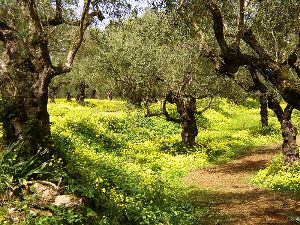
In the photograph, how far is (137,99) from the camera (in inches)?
1593

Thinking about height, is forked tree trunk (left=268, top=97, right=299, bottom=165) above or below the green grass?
above

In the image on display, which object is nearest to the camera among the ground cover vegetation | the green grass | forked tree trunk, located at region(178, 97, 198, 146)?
the ground cover vegetation

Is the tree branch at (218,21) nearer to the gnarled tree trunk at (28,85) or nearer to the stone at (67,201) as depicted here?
the gnarled tree trunk at (28,85)

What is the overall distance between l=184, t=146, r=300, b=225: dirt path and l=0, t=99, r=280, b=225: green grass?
83 centimetres

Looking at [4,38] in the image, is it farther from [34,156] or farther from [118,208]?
[118,208]

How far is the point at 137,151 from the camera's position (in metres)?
28.1


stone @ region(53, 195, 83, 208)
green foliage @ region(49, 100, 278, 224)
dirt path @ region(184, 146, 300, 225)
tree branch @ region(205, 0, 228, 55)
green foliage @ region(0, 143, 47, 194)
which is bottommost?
dirt path @ region(184, 146, 300, 225)

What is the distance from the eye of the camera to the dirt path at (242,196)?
14289 millimetres

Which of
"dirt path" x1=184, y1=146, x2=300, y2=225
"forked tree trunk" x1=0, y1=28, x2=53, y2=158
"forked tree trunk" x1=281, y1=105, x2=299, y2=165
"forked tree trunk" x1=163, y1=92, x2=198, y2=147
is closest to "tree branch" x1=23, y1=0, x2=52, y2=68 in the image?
"forked tree trunk" x1=0, y1=28, x2=53, y2=158

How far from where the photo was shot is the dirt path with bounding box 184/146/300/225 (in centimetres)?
1429

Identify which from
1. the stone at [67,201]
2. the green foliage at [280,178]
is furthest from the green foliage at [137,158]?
the green foliage at [280,178]

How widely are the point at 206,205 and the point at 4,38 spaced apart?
442 inches

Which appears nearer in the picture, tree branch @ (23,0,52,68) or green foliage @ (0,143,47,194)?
green foliage @ (0,143,47,194)

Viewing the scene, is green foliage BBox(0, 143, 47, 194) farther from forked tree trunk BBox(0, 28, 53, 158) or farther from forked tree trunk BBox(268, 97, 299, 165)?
forked tree trunk BBox(268, 97, 299, 165)
